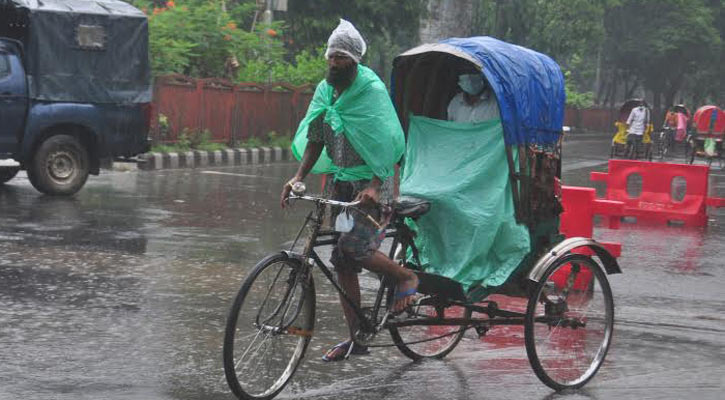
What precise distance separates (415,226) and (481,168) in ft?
1.52

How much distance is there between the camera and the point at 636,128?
3091 centimetres

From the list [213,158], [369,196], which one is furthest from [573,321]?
[213,158]

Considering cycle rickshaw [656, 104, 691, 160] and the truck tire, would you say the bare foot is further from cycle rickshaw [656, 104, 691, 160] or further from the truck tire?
cycle rickshaw [656, 104, 691, 160]

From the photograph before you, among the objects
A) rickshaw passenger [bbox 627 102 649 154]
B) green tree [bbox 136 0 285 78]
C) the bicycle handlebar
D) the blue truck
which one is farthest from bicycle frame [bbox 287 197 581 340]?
rickshaw passenger [bbox 627 102 649 154]

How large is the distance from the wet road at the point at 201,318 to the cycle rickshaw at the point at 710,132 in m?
18.6

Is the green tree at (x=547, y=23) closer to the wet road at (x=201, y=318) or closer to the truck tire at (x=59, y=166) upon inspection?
the truck tire at (x=59, y=166)

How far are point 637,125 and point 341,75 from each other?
25.9 m

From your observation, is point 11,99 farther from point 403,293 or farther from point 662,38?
point 662,38

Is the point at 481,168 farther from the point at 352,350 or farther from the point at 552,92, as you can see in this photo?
the point at 352,350

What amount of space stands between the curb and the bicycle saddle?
13536 mm

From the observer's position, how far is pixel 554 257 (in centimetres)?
617

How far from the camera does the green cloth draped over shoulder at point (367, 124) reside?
228 inches

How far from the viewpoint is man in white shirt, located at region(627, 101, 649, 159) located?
1217 inches

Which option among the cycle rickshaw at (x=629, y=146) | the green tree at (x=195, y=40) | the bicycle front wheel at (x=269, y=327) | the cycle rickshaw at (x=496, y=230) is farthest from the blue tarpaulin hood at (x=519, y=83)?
the cycle rickshaw at (x=629, y=146)
